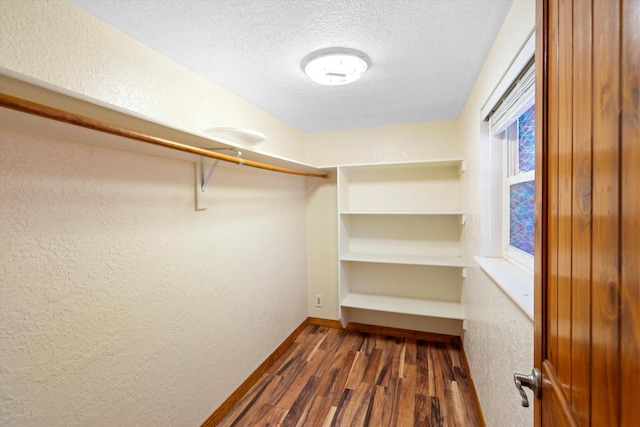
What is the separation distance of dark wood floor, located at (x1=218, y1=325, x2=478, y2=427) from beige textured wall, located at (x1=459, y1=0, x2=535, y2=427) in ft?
0.83

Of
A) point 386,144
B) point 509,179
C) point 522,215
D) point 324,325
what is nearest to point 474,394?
point 522,215

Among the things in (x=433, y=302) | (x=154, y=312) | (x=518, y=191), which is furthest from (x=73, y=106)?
(x=433, y=302)

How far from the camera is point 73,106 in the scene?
2.58ft

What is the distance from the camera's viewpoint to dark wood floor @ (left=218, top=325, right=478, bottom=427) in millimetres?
1699

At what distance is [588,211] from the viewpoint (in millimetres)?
415

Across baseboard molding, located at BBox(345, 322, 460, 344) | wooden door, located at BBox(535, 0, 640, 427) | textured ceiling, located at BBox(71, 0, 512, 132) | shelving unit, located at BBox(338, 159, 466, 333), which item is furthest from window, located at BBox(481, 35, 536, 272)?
baseboard molding, located at BBox(345, 322, 460, 344)

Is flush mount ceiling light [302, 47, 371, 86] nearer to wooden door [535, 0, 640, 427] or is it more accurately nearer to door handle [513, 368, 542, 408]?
wooden door [535, 0, 640, 427]

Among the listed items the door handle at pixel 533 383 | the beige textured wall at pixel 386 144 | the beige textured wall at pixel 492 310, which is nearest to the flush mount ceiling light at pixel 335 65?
the beige textured wall at pixel 492 310

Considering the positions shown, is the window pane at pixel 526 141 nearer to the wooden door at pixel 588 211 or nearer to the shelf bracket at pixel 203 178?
the wooden door at pixel 588 211

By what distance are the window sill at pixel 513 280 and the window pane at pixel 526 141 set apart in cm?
50

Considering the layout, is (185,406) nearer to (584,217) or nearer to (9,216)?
(9,216)

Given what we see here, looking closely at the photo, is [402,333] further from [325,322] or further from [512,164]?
[512,164]

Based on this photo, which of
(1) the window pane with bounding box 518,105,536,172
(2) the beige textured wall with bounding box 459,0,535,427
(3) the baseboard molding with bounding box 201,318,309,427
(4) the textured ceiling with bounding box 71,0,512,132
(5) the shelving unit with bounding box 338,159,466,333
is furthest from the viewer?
(5) the shelving unit with bounding box 338,159,466,333

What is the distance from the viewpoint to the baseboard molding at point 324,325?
1688 millimetres
